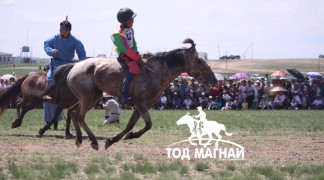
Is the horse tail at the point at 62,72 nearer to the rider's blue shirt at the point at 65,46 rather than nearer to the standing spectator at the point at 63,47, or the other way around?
the standing spectator at the point at 63,47

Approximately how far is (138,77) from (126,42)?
2.02 ft

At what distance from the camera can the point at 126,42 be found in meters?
9.59

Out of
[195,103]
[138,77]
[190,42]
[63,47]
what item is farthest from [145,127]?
[195,103]

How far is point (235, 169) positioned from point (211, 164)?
0.49 meters

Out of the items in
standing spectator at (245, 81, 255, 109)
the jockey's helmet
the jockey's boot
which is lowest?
standing spectator at (245, 81, 255, 109)

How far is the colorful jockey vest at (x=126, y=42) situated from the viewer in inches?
375

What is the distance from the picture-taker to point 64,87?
483 inches

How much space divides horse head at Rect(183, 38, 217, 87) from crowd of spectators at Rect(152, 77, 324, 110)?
1757 cm

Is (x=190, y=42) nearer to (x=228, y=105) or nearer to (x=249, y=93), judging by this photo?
(x=228, y=105)

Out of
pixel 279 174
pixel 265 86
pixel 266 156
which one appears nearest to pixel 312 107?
pixel 265 86

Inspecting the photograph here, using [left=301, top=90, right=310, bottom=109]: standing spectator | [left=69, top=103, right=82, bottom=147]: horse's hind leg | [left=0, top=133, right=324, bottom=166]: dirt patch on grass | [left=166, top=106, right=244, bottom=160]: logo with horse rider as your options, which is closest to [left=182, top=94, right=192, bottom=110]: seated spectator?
[left=301, top=90, right=310, bottom=109]: standing spectator

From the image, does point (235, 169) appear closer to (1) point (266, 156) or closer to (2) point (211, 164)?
(2) point (211, 164)

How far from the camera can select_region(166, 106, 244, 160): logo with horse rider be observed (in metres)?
9.56

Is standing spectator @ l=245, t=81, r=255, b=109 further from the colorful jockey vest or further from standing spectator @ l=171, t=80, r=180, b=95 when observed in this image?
the colorful jockey vest
